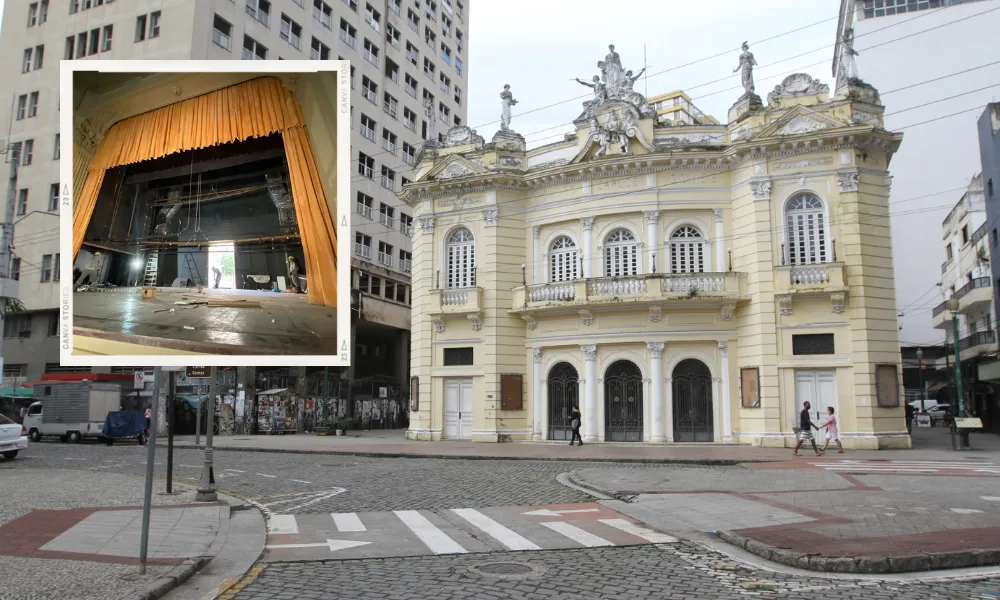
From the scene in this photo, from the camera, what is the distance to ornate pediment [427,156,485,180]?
31.4m

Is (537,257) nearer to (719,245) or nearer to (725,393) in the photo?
(719,245)

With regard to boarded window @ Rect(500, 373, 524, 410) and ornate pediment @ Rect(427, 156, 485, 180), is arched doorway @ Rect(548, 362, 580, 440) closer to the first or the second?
boarded window @ Rect(500, 373, 524, 410)

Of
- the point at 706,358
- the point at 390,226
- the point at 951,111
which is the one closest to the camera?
the point at 706,358

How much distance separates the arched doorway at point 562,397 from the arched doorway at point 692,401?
3.75 meters

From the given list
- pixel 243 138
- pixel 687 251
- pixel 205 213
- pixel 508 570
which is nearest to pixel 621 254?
pixel 687 251

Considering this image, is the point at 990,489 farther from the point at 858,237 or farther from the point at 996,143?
the point at 996,143

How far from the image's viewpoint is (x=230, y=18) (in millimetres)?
39156

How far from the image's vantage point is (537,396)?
3012cm

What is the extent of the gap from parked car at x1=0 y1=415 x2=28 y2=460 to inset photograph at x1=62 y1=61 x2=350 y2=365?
16.5 m

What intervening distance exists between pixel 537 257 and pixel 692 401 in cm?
817

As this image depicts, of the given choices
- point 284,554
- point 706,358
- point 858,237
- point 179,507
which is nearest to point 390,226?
point 706,358

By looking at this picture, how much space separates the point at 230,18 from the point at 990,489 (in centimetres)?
3799

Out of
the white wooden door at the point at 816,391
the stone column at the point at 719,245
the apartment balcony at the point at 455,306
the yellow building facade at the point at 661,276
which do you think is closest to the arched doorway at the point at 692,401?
the yellow building facade at the point at 661,276

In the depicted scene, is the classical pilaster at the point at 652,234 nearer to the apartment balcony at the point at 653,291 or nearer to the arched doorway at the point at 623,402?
the apartment balcony at the point at 653,291
